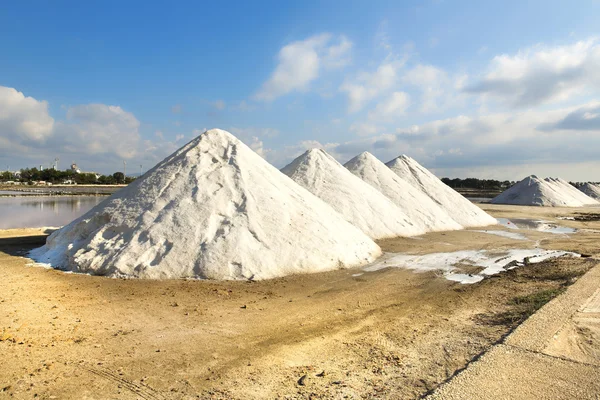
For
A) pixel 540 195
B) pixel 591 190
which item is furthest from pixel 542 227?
pixel 591 190

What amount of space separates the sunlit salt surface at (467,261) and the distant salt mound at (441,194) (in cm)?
845

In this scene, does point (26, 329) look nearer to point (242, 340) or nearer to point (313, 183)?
point (242, 340)

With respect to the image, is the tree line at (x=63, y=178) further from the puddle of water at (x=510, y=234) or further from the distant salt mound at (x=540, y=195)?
the puddle of water at (x=510, y=234)

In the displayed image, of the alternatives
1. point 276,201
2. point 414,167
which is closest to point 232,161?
point 276,201

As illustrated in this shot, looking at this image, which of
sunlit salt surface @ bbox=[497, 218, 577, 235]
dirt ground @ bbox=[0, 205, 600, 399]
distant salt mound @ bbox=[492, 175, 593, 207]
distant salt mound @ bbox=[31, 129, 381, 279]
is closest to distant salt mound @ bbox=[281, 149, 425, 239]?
distant salt mound @ bbox=[31, 129, 381, 279]

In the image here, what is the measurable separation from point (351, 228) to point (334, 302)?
5271mm

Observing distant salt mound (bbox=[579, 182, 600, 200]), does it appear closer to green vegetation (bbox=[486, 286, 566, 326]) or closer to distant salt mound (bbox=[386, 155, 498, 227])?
distant salt mound (bbox=[386, 155, 498, 227])

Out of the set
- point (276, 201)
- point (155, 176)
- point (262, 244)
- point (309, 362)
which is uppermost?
point (155, 176)

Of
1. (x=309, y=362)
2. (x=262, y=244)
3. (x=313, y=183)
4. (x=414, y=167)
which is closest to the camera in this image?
(x=309, y=362)

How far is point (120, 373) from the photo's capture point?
445cm

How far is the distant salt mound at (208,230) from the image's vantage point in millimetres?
9188

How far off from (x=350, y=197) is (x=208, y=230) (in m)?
8.76

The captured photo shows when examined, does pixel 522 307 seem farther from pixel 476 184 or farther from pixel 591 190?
pixel 476 184

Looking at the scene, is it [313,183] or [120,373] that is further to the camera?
[313,183]
